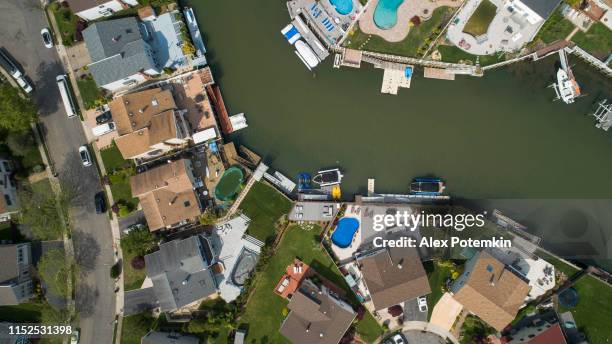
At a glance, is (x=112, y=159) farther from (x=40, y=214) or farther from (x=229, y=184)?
(x=229, y=184)

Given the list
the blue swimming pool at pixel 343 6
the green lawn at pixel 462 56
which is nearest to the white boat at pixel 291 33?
the blue swimming pool at pixel 343 6

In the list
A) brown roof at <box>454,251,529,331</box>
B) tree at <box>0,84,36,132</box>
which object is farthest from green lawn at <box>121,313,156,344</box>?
brown roof at <box>454,251,529,331</box>

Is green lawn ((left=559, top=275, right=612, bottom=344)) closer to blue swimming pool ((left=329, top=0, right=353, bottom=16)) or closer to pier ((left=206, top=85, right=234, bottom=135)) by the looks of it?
blue swimming pool ((left=329, top=0, right=353, bottom=16))

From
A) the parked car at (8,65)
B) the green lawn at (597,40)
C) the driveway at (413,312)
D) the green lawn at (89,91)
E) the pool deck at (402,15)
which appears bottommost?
the driveway at (413,312)

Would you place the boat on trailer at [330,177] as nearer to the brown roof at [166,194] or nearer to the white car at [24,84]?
the brown roof at [166,194]

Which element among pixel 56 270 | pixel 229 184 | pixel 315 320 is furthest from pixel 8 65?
pixel 315 320

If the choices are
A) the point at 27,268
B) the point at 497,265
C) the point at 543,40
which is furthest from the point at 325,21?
the point at 27,268
